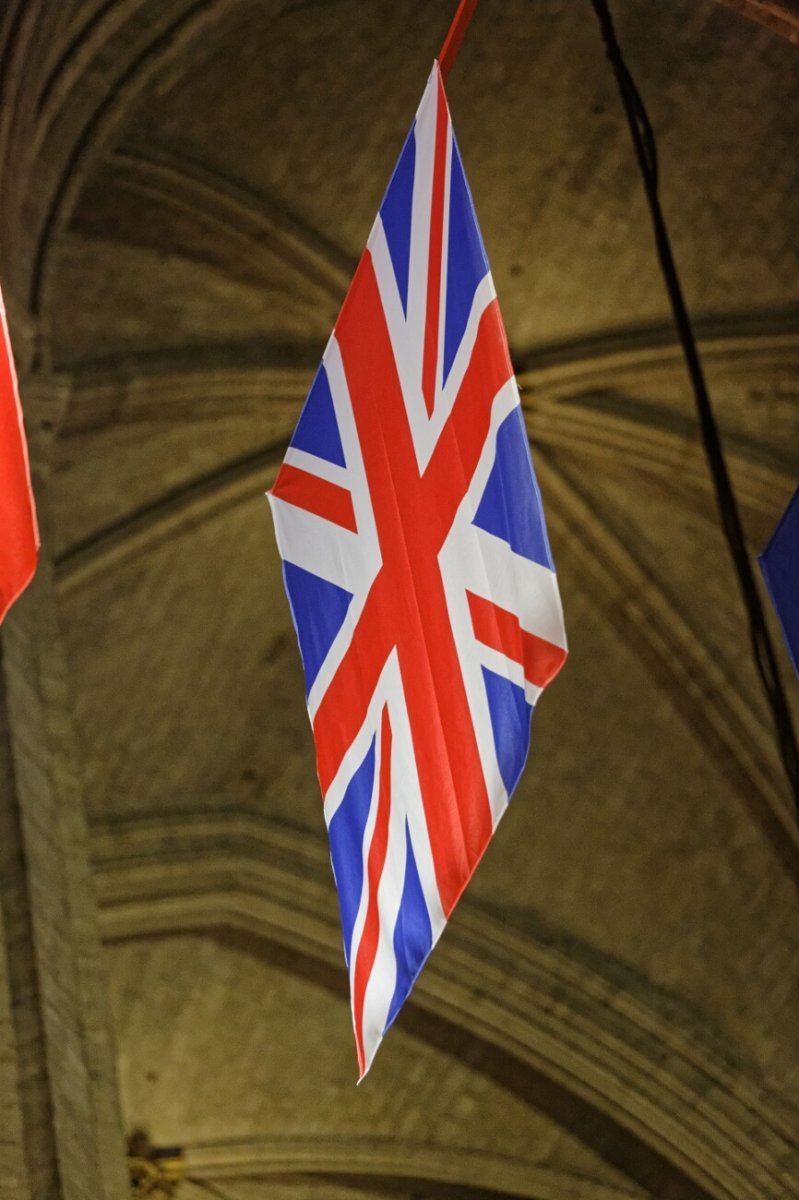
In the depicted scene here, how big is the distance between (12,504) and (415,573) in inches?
39.2

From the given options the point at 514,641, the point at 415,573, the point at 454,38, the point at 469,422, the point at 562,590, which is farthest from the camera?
the point at 562,590

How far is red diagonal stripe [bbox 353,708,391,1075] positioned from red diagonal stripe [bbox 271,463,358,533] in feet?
1.86

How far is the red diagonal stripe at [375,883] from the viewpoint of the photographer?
4285 mm

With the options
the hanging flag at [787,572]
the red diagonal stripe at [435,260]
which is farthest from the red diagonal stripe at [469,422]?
the hanging flag at [787,572]

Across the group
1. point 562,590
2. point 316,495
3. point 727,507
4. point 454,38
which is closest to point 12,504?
point 316,495

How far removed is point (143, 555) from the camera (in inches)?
455

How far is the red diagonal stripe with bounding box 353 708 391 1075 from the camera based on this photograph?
429 cm

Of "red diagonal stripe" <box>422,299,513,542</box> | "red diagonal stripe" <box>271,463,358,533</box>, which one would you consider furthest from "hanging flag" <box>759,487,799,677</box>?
"red diagonal stripe" <box>422,299,513,542</box>

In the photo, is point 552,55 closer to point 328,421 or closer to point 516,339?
point 516,339

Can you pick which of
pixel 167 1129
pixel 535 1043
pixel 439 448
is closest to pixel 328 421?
pixel 439 448

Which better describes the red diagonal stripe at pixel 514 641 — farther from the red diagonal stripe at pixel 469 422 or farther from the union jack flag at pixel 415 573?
the red diagonal stripe at pixel 469 422

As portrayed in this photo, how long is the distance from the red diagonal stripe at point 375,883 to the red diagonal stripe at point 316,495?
1.86 feet

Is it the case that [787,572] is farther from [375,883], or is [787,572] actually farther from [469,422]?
[375,883]

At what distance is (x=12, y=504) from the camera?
4.32 metres
